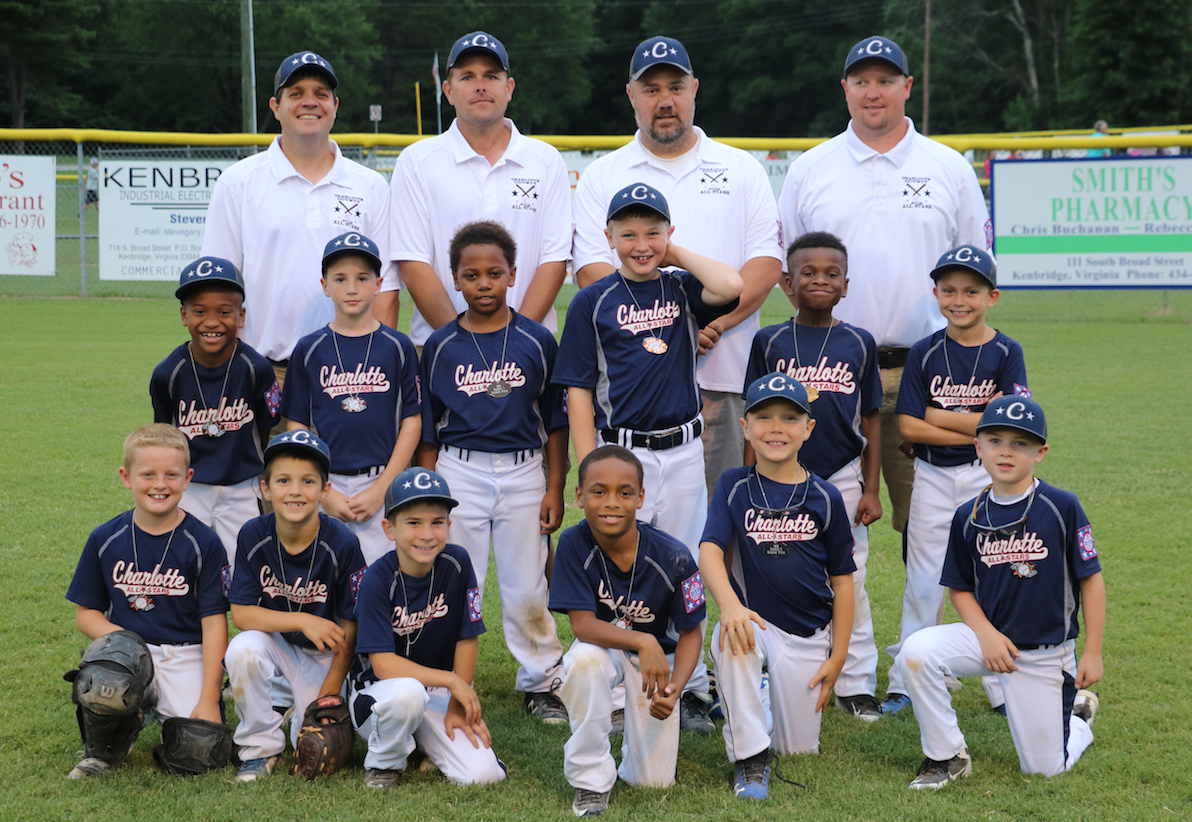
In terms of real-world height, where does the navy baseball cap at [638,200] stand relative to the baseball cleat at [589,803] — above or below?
above

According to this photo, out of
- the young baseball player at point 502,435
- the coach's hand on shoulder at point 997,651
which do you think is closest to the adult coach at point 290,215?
the young baseball player at point 502,435

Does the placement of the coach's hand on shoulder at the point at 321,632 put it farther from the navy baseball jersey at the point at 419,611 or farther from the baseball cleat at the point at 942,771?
the baseball cleat at the point at 942,771

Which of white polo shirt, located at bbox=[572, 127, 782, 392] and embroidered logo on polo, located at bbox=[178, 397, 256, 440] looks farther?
white polo shirt, located at bbox=[572, 127, 782, 392]

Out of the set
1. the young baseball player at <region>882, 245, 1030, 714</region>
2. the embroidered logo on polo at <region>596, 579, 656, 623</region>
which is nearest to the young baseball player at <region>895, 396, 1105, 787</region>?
the young baseball player at <region>882, 245, 1030, 714</region>

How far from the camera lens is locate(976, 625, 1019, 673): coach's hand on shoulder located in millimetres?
3689

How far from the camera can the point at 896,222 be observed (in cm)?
468

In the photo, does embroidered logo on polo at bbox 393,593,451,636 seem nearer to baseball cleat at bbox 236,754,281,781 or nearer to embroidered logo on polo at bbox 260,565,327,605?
embroidered logo on polo at bbox 260,565,327,605

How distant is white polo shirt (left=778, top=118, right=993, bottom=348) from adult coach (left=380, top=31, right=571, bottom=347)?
1.16 m

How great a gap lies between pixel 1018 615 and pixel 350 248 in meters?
2.72

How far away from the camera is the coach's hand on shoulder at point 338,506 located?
13.8 feet

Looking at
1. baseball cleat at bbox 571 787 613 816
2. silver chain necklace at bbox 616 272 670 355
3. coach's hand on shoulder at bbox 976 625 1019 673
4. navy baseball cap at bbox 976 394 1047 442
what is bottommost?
baseball cleat at bbox 571 787 613 816

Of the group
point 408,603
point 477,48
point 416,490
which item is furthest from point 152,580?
point 477,48

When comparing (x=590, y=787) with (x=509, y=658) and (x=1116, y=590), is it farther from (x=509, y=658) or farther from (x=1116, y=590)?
(x=1116, y=590)

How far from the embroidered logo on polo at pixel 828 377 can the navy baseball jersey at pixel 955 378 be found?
27 cm
